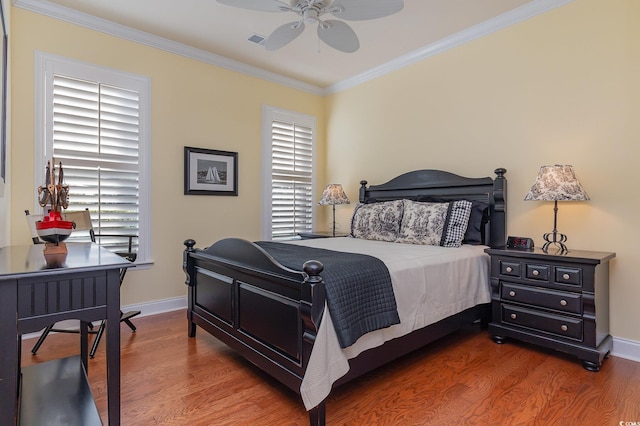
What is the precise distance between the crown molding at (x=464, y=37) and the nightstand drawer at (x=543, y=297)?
2.38 metres

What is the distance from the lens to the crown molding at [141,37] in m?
2.99

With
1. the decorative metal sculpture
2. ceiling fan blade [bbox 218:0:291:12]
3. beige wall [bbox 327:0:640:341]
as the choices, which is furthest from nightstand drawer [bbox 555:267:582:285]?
the decorative metal sculpture

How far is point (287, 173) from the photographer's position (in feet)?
15.6

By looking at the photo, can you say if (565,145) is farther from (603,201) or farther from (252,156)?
(252,156)

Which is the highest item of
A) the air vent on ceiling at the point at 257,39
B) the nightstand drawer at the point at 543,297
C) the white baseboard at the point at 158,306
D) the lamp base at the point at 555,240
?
the air vent on ceiling at the point at 257,39

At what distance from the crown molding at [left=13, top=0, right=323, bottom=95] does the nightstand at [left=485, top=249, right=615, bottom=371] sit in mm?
3393

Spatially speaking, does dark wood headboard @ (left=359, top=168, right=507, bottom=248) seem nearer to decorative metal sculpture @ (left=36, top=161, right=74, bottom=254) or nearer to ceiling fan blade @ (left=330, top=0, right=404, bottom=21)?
ceiling fan blade @ (left=330, top=0, right=404, bottom=21)

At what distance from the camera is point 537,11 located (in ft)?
9.93

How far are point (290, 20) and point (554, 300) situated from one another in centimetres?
322

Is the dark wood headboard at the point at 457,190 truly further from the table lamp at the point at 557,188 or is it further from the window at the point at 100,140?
the window at the point at 100,140

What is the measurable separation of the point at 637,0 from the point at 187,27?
3.73 m

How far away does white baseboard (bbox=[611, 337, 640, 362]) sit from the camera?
2.55 meters

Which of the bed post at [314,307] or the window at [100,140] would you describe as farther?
the window at [100,140]

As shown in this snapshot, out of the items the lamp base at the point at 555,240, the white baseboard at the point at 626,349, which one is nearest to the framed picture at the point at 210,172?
the lamp base at the point at 555,240
